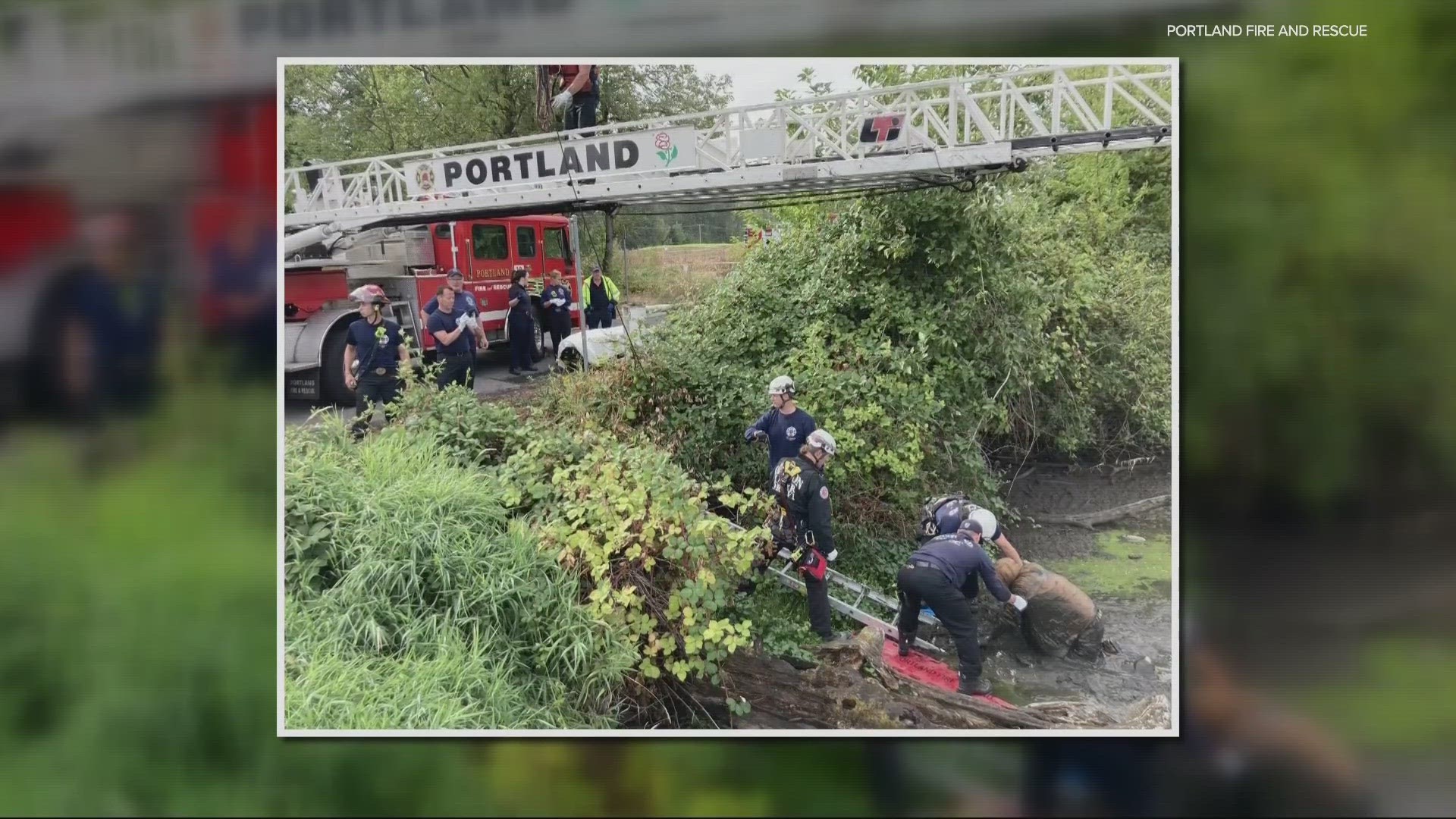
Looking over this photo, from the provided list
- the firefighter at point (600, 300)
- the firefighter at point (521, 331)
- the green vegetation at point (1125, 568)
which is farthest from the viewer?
the firefighter at point (600, 300)

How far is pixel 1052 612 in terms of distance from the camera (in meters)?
3.94

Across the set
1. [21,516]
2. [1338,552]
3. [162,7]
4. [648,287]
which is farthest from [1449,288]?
[21,516]

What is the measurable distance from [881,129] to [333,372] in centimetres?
287

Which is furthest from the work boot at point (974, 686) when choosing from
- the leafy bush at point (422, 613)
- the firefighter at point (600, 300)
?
the firefighter at point (600, 300)

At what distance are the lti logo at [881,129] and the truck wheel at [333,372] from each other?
277cm

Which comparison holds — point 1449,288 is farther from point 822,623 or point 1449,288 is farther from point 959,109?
point 822,623

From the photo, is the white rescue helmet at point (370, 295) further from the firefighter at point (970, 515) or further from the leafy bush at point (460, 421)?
the firefighter at point (970, 515)

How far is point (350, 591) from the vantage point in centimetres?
332

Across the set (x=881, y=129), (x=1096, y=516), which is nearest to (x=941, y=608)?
(x=1096, y=516)

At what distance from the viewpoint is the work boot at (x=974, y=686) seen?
3.69m

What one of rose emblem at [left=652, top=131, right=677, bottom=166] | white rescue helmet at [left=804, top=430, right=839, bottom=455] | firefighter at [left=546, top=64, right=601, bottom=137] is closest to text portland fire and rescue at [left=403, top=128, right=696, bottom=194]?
rose emblem at [left=652, top=131, right=677, bottom=166]

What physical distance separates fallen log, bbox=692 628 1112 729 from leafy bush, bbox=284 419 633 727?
1.97ft

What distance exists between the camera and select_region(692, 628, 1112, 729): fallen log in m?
3.51

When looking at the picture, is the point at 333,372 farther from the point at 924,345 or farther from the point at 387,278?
the point at 924,345
